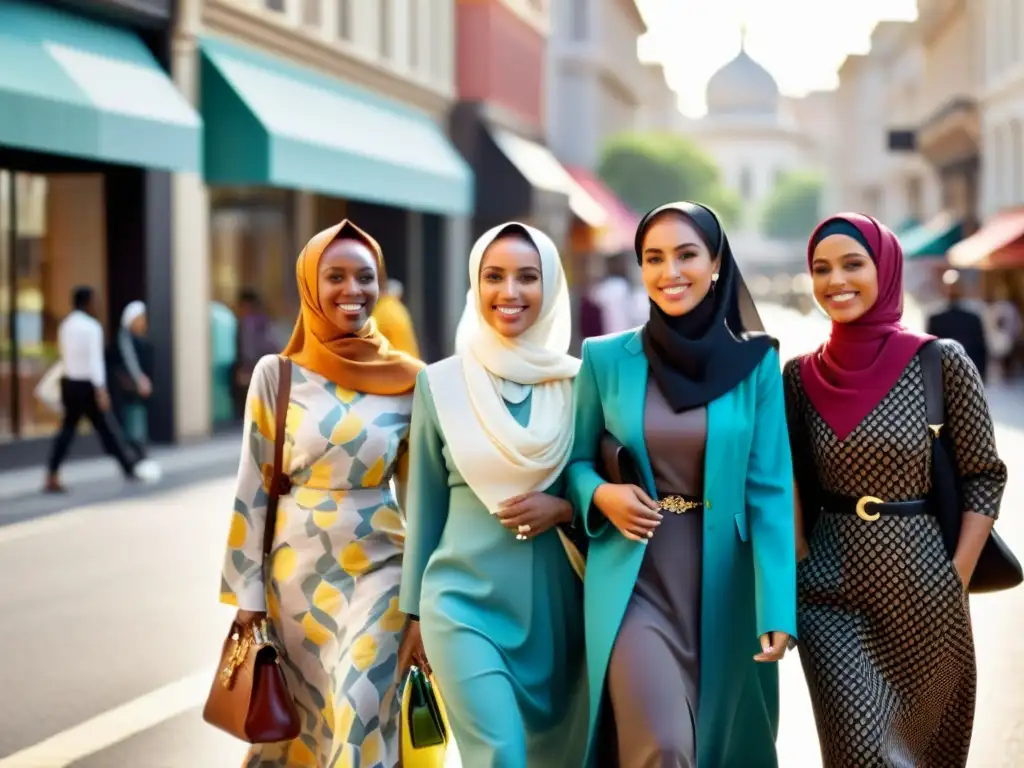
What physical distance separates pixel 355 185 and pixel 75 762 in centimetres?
1755

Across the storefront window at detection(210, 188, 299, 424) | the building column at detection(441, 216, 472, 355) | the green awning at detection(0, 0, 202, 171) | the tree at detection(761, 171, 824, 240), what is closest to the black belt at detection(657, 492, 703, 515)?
the green awning at detection(0, 0, 202, 171)

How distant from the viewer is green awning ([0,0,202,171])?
15047mm

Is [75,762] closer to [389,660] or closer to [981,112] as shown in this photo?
[389,660]

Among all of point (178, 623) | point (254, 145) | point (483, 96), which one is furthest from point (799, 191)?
point (178, 623)

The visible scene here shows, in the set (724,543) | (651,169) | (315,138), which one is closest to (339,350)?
(724,543)

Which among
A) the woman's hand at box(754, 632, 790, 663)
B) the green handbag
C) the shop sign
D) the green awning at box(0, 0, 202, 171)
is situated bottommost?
the green handbag

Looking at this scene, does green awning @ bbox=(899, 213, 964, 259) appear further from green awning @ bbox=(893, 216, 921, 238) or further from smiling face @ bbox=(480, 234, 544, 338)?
smiling face @ bbox=(480, 234, 544, 338)

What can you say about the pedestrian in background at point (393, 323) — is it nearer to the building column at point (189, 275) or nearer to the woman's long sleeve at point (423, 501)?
the building column at point (189, 275)

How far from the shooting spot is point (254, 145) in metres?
19.7

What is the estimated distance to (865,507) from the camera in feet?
15.7

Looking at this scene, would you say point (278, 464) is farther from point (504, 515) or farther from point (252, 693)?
point (504, 515)

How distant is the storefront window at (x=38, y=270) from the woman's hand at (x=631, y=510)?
13.4 metres

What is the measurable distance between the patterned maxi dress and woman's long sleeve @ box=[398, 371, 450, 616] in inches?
6.3

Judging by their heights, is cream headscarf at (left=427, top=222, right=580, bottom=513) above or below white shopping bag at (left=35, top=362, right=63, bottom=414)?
above
